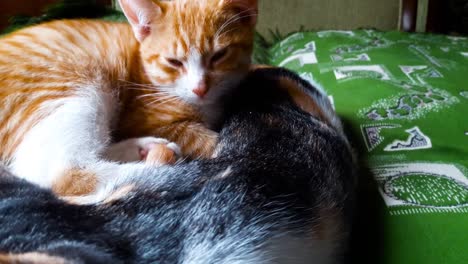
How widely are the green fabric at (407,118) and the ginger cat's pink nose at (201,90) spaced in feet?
A: 0.95

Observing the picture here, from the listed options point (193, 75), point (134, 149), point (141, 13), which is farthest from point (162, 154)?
point (141, 13)

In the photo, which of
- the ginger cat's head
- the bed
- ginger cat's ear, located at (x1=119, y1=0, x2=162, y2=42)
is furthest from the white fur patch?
the bed

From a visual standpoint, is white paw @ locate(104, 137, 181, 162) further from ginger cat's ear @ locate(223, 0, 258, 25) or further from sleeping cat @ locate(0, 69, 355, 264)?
ginger cat's ear @ locate(223, 0, 258, 25)

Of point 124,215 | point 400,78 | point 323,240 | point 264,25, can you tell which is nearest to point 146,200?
point 124,215

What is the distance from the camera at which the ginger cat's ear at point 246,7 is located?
0.90m

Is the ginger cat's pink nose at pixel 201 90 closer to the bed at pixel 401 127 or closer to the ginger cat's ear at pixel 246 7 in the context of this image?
the ginger cat's ear at pixel 246 7

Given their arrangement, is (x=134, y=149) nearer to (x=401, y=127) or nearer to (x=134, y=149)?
(x=134, y=149)

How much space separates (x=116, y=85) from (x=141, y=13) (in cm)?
14

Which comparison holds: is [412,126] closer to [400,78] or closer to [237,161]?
[400,78]

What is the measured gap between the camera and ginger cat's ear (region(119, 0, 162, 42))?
2.86 feet

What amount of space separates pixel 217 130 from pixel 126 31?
289 mm

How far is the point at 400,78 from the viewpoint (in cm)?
121

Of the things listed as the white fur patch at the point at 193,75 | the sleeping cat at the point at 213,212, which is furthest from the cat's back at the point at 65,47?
the sleeping cat at the point at 213,212

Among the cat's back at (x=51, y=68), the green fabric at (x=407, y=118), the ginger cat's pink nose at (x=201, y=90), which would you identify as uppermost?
the cat's back at (x=51, y=68)
